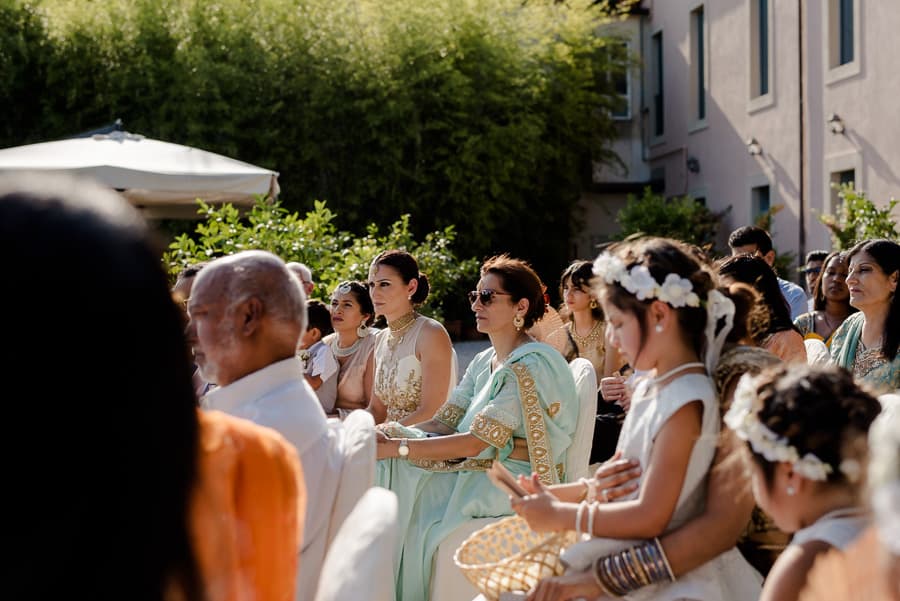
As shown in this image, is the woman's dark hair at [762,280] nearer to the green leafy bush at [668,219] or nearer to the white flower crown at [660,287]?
the white flower crown at [660,287]

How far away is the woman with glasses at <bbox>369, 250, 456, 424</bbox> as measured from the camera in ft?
16.4

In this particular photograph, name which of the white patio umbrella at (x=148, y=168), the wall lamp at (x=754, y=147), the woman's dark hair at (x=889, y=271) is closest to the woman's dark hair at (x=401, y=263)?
the woman's dark hair at (x=889, y=271)

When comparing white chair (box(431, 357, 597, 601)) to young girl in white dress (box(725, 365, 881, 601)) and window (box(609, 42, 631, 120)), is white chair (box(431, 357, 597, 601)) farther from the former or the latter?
window (box(609, 42, 631, 120))

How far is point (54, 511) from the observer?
0.96 meters

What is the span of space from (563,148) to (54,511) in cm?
1765

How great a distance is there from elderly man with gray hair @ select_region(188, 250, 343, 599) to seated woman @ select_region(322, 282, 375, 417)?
3034 millimetres

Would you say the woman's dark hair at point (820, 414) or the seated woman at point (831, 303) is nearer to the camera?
the woman's dark hair at point (820, 414)

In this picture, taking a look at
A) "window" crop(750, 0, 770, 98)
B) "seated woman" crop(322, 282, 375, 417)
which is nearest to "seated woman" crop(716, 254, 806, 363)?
"seated woman" crop(322, 282, 375, 417)

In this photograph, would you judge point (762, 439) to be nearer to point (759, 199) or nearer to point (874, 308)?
point (874, 308)

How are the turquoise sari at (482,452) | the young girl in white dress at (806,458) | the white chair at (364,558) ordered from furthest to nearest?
the turquoise sari at (482,452)
the young girl in white dress at (806,458)
the white chair at (364,558)

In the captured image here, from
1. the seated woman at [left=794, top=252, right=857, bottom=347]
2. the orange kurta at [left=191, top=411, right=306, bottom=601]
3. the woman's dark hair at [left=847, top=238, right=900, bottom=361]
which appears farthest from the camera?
the seated woman at [left=794, top=252, right=857, bottom=347]

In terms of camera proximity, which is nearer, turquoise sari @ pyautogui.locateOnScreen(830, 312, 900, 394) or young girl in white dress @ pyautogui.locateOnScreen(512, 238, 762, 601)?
young girl in white dress @ pyautogui.locateOnScreen(512, 238, 762, 601)

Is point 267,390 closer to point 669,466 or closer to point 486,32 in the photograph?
point 669,466

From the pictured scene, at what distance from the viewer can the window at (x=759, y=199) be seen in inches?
684
